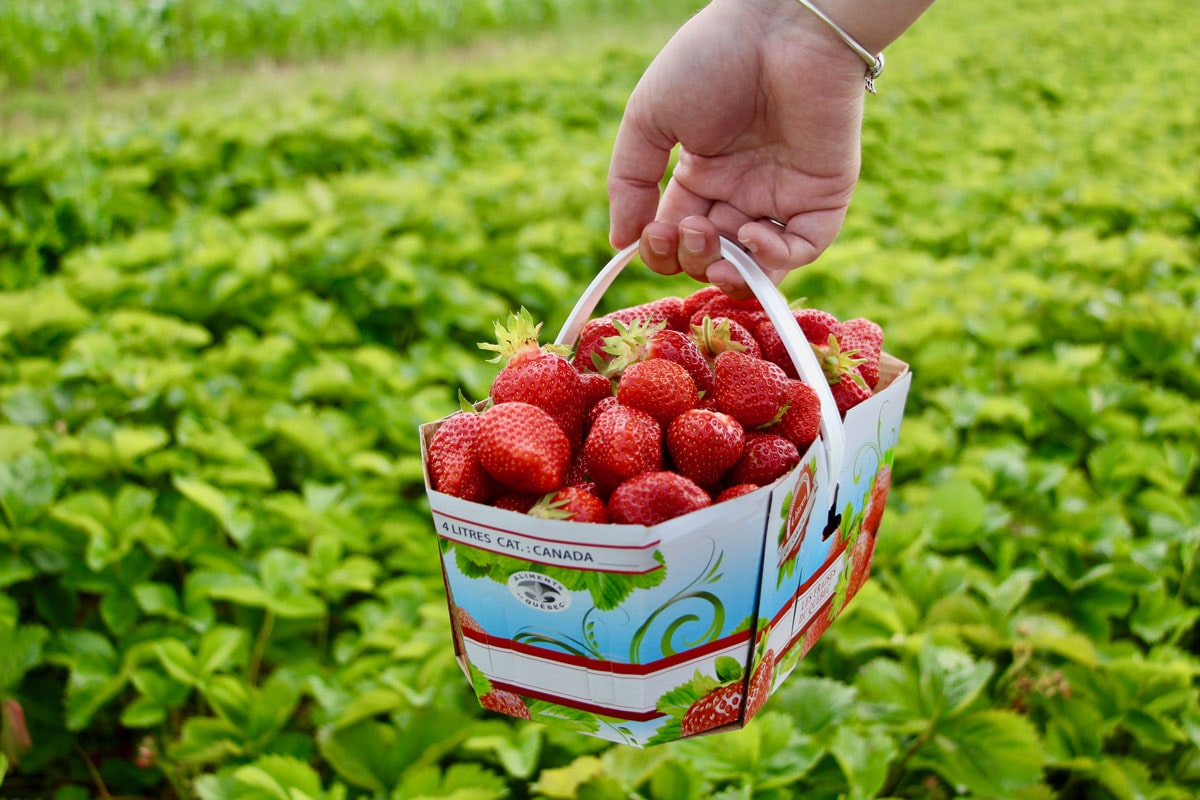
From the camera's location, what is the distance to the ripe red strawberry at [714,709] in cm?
95

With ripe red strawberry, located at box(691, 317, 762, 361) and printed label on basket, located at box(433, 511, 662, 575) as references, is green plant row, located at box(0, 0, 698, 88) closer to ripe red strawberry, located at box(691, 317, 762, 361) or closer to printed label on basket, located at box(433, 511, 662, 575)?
ripe red strawberry, located at box(691, 317, 762, 361)

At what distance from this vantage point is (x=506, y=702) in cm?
100

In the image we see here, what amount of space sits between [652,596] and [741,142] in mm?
786

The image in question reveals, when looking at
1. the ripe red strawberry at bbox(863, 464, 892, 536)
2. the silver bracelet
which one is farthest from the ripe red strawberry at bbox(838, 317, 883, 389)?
the silver bracelet

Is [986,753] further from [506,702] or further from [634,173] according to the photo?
[634,173]

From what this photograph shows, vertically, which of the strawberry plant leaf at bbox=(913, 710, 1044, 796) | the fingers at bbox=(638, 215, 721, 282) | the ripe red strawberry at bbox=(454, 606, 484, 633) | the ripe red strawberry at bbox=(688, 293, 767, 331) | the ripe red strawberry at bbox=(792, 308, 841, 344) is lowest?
the strawberry plant leaf at bbox=(913, 710, 1044, 796)

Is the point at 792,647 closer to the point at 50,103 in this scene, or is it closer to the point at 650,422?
the point at 650,422

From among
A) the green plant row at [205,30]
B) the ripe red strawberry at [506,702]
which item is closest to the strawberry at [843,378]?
the ripe red strawberry at [506,702]

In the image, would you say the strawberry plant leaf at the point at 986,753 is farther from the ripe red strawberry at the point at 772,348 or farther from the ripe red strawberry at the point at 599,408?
the ripe red strawberry at the point at 599,408

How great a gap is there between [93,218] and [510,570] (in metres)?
3.30

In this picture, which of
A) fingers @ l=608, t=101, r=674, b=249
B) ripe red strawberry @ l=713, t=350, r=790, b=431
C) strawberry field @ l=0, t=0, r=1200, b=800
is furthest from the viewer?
strawberry field @ l=0, t=0, r=1200, b=800

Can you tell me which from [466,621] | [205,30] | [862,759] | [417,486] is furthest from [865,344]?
[205,30]

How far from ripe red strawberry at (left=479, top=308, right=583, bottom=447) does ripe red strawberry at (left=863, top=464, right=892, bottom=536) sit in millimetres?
395

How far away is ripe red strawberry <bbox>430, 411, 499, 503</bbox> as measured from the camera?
0.97 m
